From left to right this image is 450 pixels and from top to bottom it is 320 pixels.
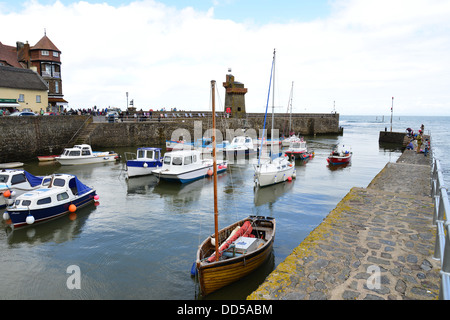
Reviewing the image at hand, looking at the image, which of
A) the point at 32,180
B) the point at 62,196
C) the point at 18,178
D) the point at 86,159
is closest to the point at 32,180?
the point at 32,180

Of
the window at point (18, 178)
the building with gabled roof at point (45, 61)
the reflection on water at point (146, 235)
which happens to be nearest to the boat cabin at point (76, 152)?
the reflection on water at point (146, 235)

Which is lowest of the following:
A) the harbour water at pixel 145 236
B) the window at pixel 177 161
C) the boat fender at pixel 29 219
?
the harbour water at pixel 145 236

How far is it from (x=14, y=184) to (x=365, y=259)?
59.3 ft

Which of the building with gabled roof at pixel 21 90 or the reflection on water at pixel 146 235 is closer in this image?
the reflection on water at pixel 146 235

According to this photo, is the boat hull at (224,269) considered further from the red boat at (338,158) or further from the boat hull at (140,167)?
the red boat at (338,158)

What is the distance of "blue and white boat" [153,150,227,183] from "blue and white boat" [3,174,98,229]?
6.08 meters

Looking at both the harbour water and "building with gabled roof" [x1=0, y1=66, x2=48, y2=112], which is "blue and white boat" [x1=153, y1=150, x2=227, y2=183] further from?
"building with gabled roof" [x1=0, y1=66, x2=48, y2=112]

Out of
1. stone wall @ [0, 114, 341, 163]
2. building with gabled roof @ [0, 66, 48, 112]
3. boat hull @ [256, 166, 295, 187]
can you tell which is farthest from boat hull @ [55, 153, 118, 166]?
boat hull @ [256, 166, 295, 187]

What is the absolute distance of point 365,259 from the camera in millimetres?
6762

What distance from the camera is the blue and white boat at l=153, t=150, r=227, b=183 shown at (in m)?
22.7

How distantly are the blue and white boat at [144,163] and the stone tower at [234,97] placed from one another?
33011 mm

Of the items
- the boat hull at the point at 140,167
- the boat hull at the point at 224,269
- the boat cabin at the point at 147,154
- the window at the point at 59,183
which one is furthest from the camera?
the boat cabin at the point at 147,154

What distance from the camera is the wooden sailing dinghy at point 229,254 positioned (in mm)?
8320

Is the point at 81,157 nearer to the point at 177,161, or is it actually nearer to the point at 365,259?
the point at 177,161
